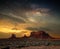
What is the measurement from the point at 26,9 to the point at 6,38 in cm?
108

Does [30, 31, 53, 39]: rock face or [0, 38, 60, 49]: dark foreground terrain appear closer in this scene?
[0, 38, 60, 49]: dark foreground terrain

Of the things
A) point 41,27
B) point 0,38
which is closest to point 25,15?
point 41,27

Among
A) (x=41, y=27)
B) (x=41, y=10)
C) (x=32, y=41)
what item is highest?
(x=41, y=10)

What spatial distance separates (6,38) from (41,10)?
1.39 meters

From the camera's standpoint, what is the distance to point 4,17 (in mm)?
6156

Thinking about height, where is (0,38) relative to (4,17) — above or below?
below

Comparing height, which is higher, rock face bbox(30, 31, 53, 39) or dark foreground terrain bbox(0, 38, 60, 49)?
rock face bbox(30, 31, 53, 39)

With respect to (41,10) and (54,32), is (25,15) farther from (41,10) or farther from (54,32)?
(54,32)

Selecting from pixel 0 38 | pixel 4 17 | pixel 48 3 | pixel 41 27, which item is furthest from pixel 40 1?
pixel 0 38

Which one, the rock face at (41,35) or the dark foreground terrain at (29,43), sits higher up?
the rock face at (41,35)

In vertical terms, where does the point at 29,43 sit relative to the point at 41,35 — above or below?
below

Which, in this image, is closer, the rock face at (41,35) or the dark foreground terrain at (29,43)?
the dark foreground terrain at (29,43)

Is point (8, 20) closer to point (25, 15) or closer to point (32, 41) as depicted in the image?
point (25, 15)

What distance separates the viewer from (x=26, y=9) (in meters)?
6.31
